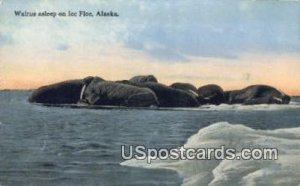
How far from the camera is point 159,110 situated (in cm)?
179

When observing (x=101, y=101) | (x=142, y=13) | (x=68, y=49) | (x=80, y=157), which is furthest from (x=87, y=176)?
(x=142, y=13)

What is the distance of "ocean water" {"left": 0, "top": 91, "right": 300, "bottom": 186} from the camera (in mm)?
1730

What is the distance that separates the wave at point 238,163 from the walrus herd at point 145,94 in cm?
10

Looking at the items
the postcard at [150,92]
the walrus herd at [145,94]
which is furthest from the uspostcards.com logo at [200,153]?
the walrus herd at [145,94]

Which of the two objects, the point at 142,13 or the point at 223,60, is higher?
the point at 142,13

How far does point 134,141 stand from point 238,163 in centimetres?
33

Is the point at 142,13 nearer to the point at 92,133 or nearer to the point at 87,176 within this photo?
the point at 92,133

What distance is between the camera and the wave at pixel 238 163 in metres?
1.76

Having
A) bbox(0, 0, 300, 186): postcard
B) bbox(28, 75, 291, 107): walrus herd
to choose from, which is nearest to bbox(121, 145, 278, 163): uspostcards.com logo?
bbox(0, 0, 300, 186): postcard

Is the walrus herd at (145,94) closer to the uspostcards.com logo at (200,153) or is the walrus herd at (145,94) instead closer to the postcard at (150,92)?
the postcard at (150,92)

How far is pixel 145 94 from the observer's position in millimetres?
1789

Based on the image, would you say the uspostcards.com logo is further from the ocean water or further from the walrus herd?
the walrus herd

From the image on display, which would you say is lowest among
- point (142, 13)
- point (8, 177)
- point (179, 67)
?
point (8, 177)

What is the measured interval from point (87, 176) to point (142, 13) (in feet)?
1.75
